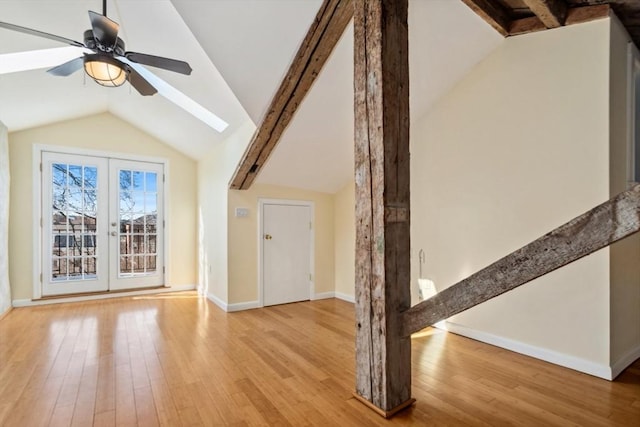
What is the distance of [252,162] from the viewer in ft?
12.2

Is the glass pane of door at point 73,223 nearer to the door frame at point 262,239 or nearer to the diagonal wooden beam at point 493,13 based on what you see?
the door frame at point 262,239

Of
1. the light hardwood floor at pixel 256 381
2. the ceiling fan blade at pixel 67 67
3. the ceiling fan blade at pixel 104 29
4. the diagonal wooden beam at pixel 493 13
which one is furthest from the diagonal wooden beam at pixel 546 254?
the ceiling fan blade at pixel 67 67

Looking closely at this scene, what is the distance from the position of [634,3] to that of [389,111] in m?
2.02

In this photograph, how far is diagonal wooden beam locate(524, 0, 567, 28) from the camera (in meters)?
2.25

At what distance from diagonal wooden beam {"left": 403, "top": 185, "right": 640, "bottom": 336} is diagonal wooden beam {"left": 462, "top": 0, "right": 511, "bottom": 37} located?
6.25ft

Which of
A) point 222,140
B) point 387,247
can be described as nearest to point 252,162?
point 222,140

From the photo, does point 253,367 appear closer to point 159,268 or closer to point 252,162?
point 252,162

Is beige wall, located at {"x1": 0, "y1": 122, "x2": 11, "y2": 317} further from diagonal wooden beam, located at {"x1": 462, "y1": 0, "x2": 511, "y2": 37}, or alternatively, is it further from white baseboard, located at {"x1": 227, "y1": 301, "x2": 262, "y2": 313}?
diagonal wooden beam, located at {"x1": 462, "y1": 0, "x2": 511, "y2": 37}

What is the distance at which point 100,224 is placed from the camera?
484cm

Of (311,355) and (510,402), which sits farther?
(311,355)

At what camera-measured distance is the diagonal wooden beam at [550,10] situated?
2.25 m

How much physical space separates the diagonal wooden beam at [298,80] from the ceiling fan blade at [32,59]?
196 centimetres

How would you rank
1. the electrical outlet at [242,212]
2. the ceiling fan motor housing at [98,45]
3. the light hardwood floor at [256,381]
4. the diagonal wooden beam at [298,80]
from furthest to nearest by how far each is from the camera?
the electrical outlet at [242,212] < the diagonal wooden beam at [298,80] < the ceiling fan motor housing at [98,45] < the light hardwood floor at [256,381]

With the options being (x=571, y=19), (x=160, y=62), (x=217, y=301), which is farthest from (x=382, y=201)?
(x=217, y=301)
